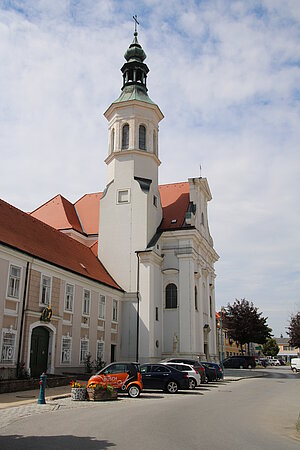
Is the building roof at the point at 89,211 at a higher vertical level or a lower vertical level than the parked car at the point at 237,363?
higher

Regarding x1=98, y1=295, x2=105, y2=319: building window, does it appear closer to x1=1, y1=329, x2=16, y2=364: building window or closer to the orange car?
x1=1, y1=329, x2=16, y2=364: building window

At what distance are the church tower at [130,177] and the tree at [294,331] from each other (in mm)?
29498

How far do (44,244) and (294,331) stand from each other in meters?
42.6

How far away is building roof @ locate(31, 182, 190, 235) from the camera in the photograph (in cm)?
3938

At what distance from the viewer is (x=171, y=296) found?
1437 inches

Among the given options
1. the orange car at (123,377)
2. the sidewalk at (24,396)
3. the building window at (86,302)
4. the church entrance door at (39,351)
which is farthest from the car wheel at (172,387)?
the building window at (86,302)

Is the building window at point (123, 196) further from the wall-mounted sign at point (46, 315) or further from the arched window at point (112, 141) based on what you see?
the wall-mounted sign at point (46, 315)

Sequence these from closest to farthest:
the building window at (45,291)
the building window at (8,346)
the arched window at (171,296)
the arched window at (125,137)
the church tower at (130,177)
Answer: the building window at (8,346)
the building window at (45,291)
the church tower at (130,177)
the arched window at (171,296)
the arched window at (125,137)

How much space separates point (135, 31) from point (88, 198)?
57.4ft

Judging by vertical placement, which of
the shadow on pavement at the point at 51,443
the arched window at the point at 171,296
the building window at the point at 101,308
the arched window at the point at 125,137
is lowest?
the shadow on pavement at the point at 51,443

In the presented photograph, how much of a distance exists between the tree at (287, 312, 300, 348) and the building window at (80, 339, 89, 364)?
37.7 m

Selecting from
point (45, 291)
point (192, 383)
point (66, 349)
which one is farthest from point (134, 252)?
point (192, 383)

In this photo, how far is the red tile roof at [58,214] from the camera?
128 feet

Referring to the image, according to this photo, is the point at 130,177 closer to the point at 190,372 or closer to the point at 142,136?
the point at 142,136
